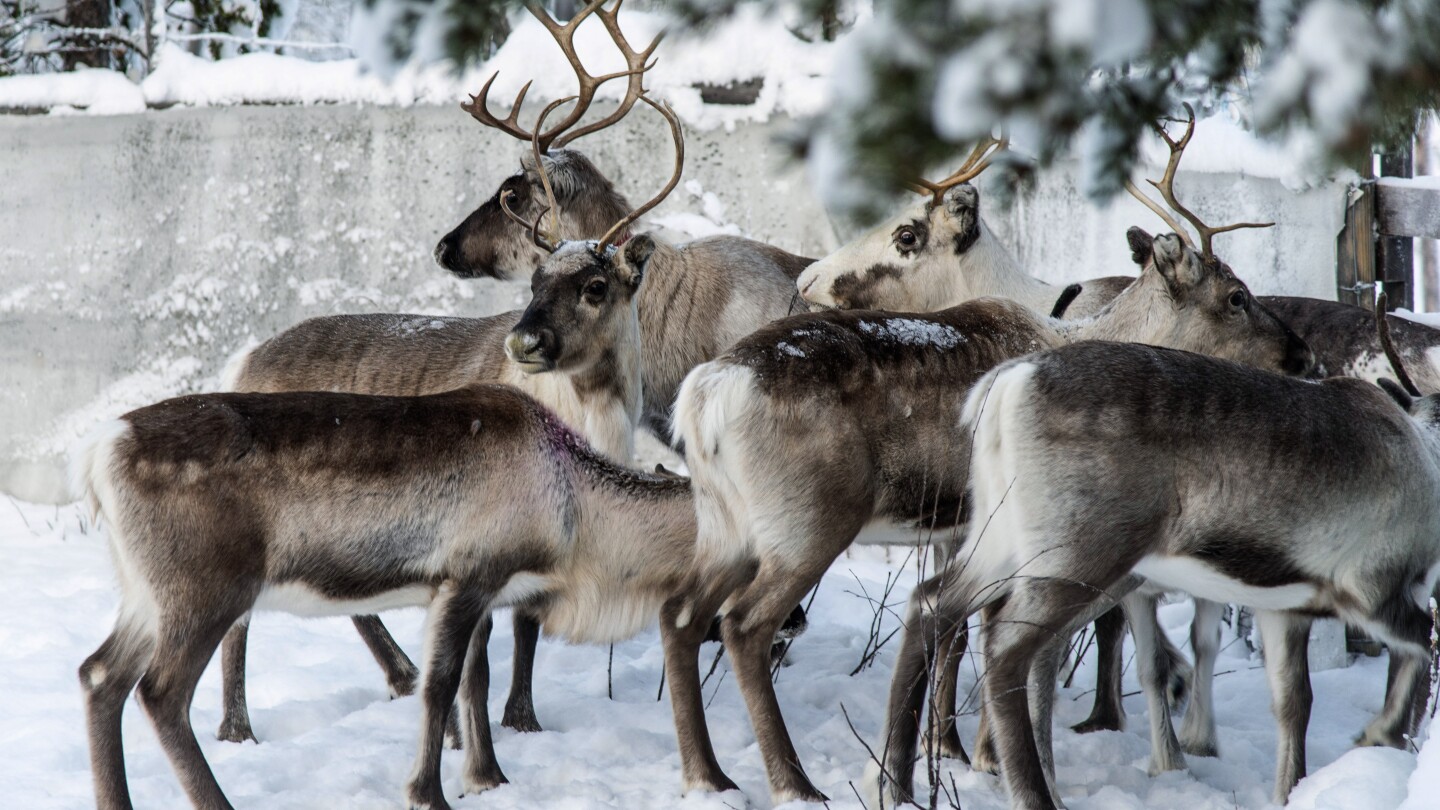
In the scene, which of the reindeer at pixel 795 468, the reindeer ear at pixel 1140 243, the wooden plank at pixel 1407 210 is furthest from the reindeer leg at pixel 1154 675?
the wooden plank at pixel 1407 210

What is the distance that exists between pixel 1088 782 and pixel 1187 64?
249 centimetres

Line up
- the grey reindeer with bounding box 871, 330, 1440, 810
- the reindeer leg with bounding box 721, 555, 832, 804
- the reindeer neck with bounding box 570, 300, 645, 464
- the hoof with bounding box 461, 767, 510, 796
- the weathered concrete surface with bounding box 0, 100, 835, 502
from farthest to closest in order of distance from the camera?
the weathered concrete surface with bounding box 0, 100, 835, 502 < the reindeer neck with bounding box 570, 300, 645, 464 < the hoof with bounding box 461, 767, 510, 796 < the reindeer leg with bounding box 721, 555, 832, 804 < the grey reindeer with bounding box 871, 330, 1440, 810

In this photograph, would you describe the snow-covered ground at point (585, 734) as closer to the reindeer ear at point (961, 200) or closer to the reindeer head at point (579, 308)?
the reindeer head at point (579, 308)

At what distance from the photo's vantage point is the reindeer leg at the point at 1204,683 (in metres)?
4.35

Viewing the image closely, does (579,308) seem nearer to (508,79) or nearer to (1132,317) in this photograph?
(1132,317)

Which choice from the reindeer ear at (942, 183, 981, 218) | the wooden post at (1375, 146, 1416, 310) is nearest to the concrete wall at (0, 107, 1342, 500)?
the wooden post at (1375, 146, 1416, 310)

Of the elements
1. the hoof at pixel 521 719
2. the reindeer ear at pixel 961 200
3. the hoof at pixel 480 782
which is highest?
the reindeer ear at pixel 961 200

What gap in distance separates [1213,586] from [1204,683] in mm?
896

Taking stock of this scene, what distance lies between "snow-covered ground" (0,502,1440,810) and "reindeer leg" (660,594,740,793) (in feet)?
0.28

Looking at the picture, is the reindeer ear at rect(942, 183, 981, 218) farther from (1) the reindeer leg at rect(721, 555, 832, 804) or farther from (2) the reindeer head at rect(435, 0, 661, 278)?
(1) the reindeer leg at rect(721, 555, 832, 804)

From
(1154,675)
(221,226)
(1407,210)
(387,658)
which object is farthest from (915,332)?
(221,226)

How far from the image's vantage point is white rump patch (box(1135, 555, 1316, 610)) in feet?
11.4

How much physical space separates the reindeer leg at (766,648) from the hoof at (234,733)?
1.68 m

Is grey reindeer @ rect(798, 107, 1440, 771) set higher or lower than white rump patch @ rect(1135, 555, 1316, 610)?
higher
